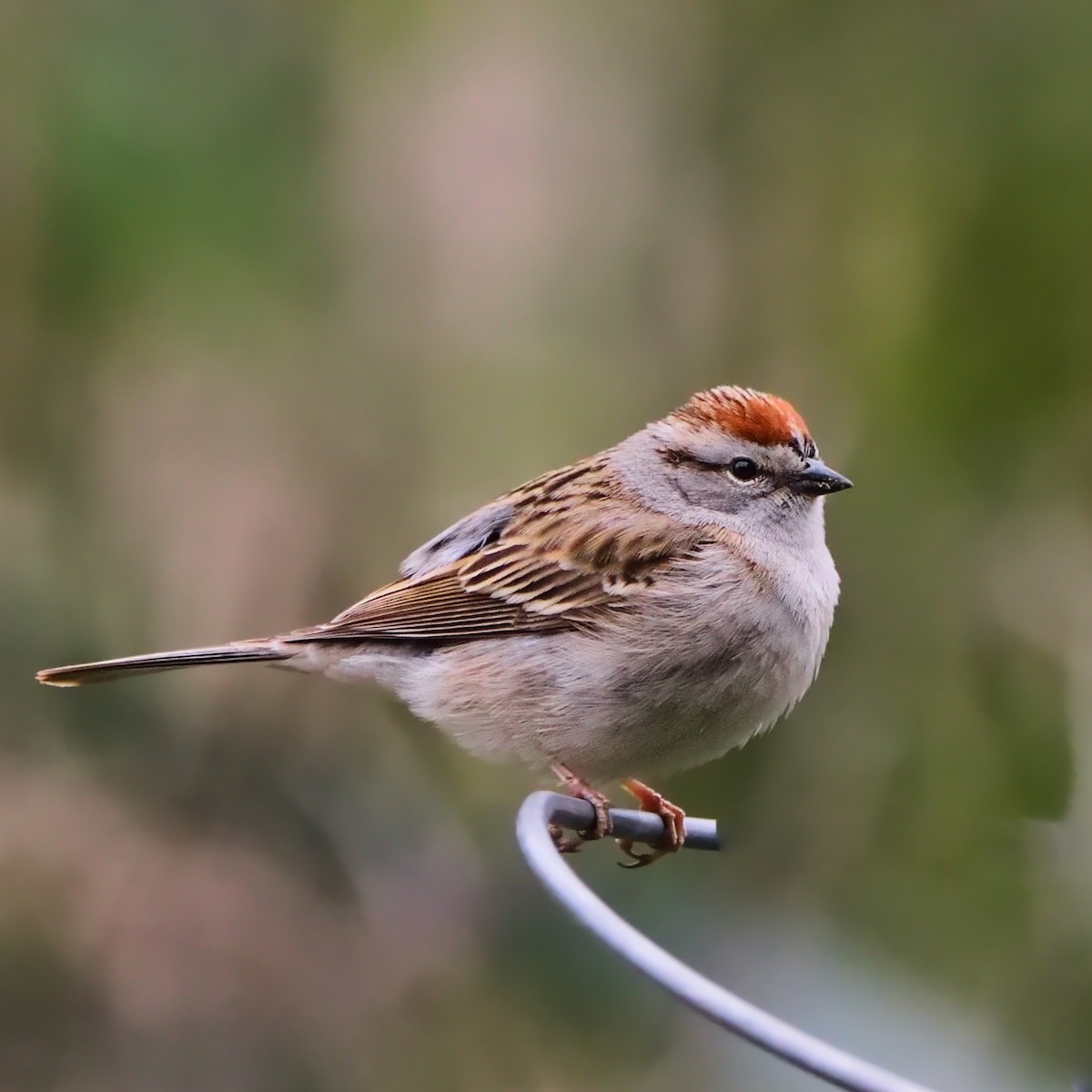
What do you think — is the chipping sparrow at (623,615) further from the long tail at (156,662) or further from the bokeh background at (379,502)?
the bokeh background at (379,502)

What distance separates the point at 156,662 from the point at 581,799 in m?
0.89

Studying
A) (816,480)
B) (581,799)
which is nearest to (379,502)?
(816,480)

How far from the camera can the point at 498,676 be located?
114 inches

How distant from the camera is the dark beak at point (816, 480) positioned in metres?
2.82

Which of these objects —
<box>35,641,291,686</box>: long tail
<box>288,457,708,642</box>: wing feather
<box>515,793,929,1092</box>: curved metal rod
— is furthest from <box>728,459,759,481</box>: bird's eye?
<box>515,793,929,1092</box>: curved metal rod

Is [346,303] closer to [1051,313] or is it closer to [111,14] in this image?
[111,14]

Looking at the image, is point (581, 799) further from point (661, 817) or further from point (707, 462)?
point (707, 462)

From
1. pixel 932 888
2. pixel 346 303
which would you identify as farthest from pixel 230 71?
pixel 932 888

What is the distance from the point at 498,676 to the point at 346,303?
109cm

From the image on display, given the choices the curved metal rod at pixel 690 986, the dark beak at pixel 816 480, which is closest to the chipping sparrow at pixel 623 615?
the dark beak at pixel 816 480

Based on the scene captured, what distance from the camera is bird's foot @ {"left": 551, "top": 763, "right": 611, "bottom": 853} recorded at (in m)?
2.41

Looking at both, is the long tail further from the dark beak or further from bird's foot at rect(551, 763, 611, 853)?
the dark beak

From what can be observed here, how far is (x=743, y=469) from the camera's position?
2.95 meters

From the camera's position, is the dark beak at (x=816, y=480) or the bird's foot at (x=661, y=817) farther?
the dark beak at (x=816, y=480)
